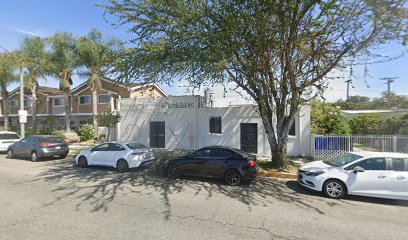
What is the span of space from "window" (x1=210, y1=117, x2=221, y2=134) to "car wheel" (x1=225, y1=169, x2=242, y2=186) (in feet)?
26.7

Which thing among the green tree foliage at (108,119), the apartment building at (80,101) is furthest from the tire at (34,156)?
the apartment building at (80,101)

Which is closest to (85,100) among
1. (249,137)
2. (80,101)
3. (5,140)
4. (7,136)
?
(80,101)

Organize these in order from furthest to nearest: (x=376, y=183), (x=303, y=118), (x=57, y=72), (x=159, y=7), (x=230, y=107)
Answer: (x=57, y=72) → (x=230, y=107) → (x=303, y=118) → (x=159, y=7) → (x=376, y=183)

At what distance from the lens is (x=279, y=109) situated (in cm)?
1110

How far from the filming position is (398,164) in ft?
23.5

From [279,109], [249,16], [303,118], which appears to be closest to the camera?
[249,16]

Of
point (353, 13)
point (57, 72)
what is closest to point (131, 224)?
point (353, 13)

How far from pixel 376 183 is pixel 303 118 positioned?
25.8 ft

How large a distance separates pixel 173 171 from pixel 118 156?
3.03m

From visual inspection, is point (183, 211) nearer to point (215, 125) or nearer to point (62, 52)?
point (215, 125)

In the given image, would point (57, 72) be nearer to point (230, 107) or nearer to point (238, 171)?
point (230, 107)

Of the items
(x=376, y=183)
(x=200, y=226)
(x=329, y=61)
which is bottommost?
(x=200, y=226)

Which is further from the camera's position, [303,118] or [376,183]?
[303,118]

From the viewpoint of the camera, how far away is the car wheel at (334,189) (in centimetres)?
744
